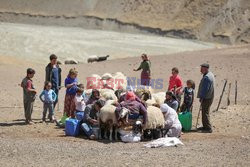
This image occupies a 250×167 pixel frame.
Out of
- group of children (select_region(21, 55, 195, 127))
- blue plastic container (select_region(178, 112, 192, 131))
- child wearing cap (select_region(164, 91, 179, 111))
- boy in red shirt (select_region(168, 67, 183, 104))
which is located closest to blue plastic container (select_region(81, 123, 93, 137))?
group of children (select_region(21, 55, 195, 127))

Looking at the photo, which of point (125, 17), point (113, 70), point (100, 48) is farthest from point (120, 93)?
point (125, 17)

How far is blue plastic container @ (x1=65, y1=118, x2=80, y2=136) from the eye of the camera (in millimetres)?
12055

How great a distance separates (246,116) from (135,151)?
17.6 ft

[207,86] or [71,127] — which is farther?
[207,86]

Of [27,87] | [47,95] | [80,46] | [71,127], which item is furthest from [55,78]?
[80,46]

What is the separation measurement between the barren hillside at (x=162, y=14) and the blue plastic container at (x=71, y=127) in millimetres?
53706

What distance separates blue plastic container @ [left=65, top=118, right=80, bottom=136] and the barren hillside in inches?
2114

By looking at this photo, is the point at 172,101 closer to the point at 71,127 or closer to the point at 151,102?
the point at 151,102

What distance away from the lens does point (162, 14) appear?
251 feet

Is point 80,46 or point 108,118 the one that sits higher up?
point 80,46

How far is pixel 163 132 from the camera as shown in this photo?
11.9m

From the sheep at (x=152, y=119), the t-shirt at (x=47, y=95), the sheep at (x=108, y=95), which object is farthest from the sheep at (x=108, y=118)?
the t-shirt at (x=47, y=95)

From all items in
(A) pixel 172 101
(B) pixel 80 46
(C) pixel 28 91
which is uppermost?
(B) pixel 80 46

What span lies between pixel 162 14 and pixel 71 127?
6546 cm
